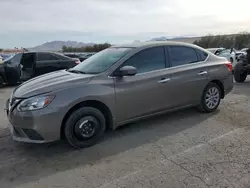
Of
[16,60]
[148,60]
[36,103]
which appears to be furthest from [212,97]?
[16,60]

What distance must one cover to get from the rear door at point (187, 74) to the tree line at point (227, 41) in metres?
39.2

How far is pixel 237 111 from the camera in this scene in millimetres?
6062

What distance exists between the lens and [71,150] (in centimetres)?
427

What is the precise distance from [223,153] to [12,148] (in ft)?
10.4

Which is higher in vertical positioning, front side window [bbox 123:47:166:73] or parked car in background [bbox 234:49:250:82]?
front side window [bbox 123:47:166:73]

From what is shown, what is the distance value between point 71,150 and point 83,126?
0.41 metres

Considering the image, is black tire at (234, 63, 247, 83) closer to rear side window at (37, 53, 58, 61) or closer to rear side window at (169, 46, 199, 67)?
rear side window at (169, 46, 199, 67)

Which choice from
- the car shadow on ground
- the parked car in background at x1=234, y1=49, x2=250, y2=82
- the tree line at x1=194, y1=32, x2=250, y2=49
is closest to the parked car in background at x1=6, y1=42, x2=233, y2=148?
the car shadow on ground

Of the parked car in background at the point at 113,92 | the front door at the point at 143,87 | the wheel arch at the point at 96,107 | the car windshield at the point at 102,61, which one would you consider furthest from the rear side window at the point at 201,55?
the wheel arch at the point at 96,107

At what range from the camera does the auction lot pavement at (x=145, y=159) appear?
3303mm

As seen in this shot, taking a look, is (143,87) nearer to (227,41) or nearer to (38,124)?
(38,124)

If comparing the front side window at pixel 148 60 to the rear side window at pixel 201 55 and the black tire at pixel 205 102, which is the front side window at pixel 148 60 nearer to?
the rear side window at pixel 201 55

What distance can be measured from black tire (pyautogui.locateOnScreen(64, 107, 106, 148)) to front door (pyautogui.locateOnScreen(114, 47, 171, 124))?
0.35m

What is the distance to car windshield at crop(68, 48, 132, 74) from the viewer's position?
4746mm
